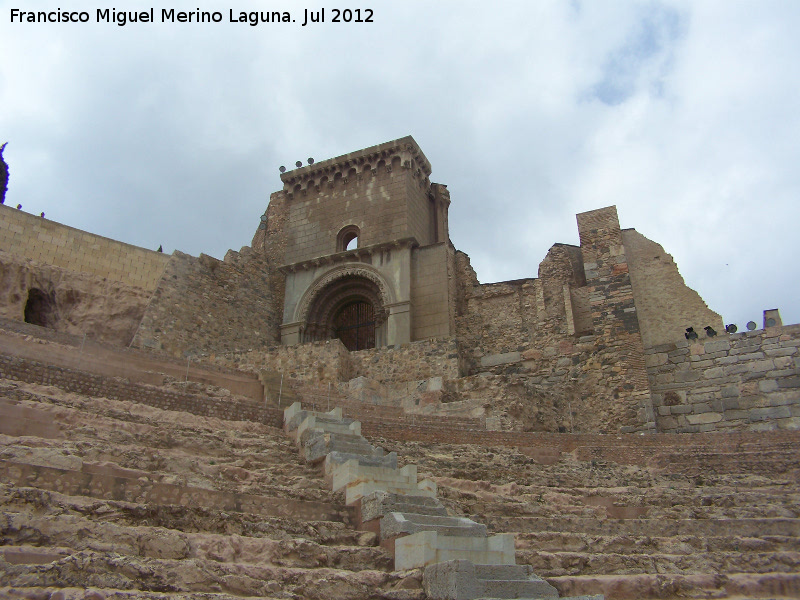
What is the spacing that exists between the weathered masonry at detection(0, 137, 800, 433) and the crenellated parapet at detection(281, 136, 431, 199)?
5 cm

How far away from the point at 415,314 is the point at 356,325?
2632 millimetres

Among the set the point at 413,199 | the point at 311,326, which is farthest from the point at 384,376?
the point at 413,199

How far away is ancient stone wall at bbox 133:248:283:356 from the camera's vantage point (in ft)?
59.6

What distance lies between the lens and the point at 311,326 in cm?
2189

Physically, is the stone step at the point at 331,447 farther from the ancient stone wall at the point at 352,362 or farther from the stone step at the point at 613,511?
the ancient stone wall at the point at 352,362

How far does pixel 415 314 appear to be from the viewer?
2038 centimetres

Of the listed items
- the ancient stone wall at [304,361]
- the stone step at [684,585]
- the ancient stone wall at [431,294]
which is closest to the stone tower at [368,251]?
the ancient stone wall at [431,294]

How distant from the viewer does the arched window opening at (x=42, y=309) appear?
17125mm

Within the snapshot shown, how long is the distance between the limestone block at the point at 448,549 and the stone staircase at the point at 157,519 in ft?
0.59

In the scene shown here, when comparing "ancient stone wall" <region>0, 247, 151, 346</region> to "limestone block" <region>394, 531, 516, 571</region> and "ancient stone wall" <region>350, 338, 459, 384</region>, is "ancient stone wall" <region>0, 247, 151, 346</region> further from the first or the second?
"limestone block" <region>394, 531, 516, 571</region>

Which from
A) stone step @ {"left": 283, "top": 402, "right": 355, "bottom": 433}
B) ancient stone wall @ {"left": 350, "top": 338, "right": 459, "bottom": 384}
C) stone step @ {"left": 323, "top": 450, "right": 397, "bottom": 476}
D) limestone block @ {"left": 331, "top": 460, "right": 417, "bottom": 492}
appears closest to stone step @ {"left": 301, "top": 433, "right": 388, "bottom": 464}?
stone step @ {"left": 323, "top": 450, "right": 397, "bottom": 476}

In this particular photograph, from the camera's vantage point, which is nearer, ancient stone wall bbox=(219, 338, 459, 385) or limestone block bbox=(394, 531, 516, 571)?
limestone block bbox=(394, 531, 516, 571)

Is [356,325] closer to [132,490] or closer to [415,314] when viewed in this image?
[415,314]

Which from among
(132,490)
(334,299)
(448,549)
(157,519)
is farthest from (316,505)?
(334,299)
